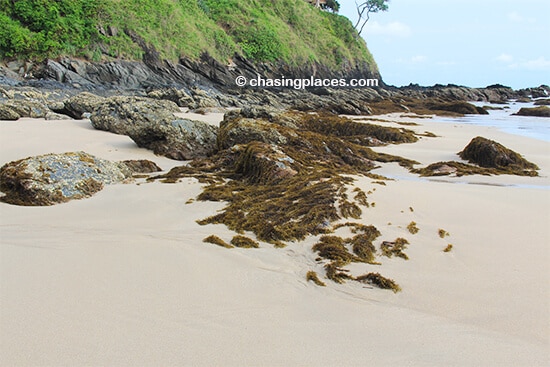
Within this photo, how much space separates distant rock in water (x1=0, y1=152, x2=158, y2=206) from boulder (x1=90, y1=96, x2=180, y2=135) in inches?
78.7

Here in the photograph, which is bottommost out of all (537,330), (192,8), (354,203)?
(537,330)

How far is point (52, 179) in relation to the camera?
3.83m

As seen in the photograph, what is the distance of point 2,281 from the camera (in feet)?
7.09

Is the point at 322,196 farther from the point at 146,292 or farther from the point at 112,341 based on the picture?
the point at 112,341

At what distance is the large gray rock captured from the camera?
6023 millimetres

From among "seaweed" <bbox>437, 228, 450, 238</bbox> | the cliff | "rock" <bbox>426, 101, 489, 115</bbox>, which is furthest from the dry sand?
"rock" <bbox>426, 101, 489, 115</bbox>

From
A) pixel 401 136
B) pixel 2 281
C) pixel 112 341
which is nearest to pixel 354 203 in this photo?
pixel 112 341

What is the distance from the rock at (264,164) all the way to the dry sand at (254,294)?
0.94m

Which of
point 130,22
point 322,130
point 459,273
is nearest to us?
point 459,273

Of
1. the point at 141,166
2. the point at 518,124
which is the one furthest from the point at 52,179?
the point at 518,124

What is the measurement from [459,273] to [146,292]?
6.07 feet

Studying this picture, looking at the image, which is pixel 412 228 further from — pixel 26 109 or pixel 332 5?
pixel 332 5

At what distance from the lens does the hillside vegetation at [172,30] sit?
60.5 feet

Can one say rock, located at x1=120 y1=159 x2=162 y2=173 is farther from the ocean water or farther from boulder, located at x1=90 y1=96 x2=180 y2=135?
the ocean water
